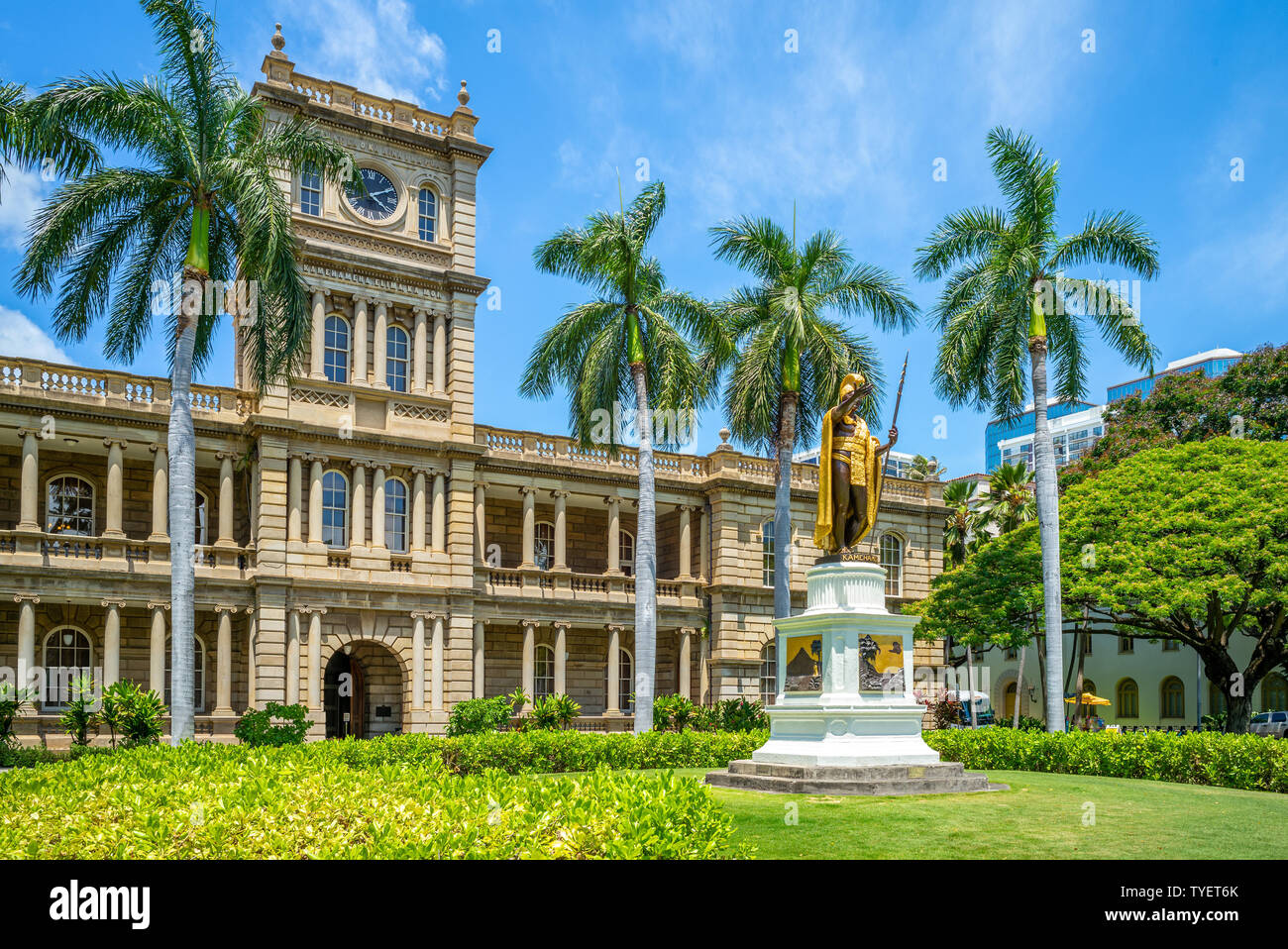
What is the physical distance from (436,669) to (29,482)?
1104 centimetres

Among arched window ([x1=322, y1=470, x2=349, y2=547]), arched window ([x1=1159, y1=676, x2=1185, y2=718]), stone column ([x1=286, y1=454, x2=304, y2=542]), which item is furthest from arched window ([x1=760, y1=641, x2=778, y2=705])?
arched window ([x1=1159, y1=676, x2=1185, y2=718])

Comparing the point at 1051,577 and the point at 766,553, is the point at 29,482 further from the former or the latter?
the point at 1051,577

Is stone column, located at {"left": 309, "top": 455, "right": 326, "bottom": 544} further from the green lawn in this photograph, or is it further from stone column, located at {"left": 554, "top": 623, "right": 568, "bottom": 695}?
the green lawn

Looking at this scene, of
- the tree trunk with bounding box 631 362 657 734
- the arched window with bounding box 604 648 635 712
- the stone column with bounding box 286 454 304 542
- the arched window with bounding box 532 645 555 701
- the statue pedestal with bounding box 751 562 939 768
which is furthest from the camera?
the arched window with bounding box 604 648 635 712

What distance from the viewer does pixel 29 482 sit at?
26.4 meters

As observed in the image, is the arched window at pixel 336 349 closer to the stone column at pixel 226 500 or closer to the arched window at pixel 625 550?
the stone column at pixel 226 500

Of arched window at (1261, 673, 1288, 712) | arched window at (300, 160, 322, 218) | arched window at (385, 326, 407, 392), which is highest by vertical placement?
arched window at (300, 160, 322, 218)

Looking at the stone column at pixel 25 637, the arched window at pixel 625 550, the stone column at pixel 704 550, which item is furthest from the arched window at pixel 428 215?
the stone column at pixel 25 637

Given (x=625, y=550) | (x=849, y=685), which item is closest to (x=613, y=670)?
(x=625, y=550)

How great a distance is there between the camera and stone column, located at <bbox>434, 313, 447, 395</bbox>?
31.4 m

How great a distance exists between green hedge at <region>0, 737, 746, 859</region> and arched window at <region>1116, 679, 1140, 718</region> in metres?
A: 45.6

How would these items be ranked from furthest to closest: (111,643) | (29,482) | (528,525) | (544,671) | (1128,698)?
(1128,698) → (544,671) → (528,525) → (111,643) → (29,482)

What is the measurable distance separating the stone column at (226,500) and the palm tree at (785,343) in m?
12.7

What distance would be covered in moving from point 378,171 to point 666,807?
2780 centimetres
